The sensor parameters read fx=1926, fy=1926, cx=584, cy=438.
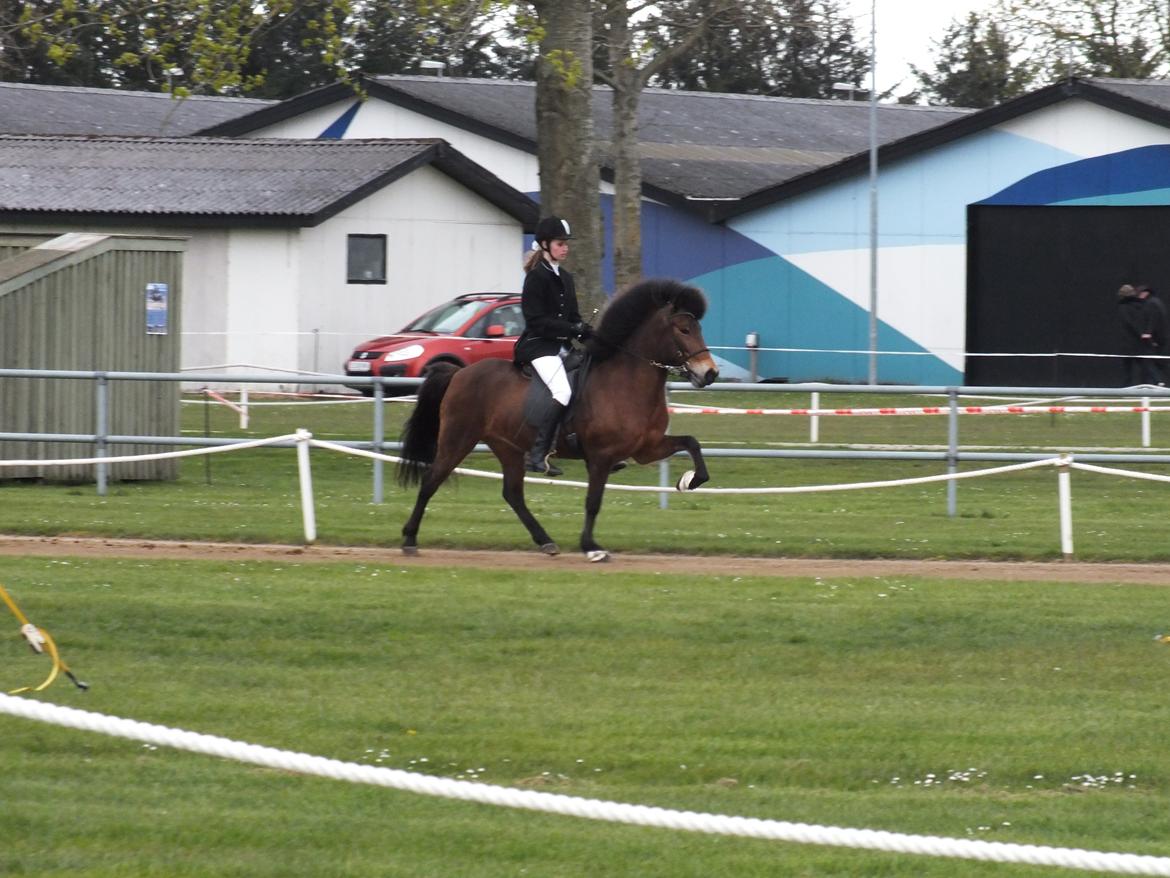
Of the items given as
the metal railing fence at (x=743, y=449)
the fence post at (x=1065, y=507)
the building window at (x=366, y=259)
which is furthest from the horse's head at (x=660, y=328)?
the building window at (x=366, y=259)

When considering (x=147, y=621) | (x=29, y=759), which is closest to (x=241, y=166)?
(x=147, y=621)

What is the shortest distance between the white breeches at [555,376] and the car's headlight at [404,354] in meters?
18.1

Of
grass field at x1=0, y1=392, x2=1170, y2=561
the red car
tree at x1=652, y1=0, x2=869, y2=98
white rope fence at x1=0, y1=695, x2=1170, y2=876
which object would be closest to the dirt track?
grass field at x1=0, y1=392, x2=1170, y2=561

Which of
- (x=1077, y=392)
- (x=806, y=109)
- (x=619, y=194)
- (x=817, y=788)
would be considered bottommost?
(x=817, y=788)

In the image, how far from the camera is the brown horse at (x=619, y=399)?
1394cm

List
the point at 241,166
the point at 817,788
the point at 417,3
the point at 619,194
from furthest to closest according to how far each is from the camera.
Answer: the point at 241,166, the point at 619,194, the point at 417,3, the point at 817,788

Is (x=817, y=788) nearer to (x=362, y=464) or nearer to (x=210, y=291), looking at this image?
(x=362, y=464)

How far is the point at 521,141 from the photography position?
142ft

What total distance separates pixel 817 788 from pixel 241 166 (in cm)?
3355

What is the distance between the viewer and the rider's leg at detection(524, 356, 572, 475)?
14000 mm

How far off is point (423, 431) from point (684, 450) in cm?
217

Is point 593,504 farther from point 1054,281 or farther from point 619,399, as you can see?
point 1054,281

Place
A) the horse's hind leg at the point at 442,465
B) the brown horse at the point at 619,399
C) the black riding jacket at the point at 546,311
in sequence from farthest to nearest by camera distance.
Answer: the horse's hind leg at the point at 442,465
the black riding jacket at the point at 546,311
the brown horse at the point at 619,399

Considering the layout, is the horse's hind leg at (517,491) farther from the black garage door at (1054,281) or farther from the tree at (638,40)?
the black garage door at (1054,281)
